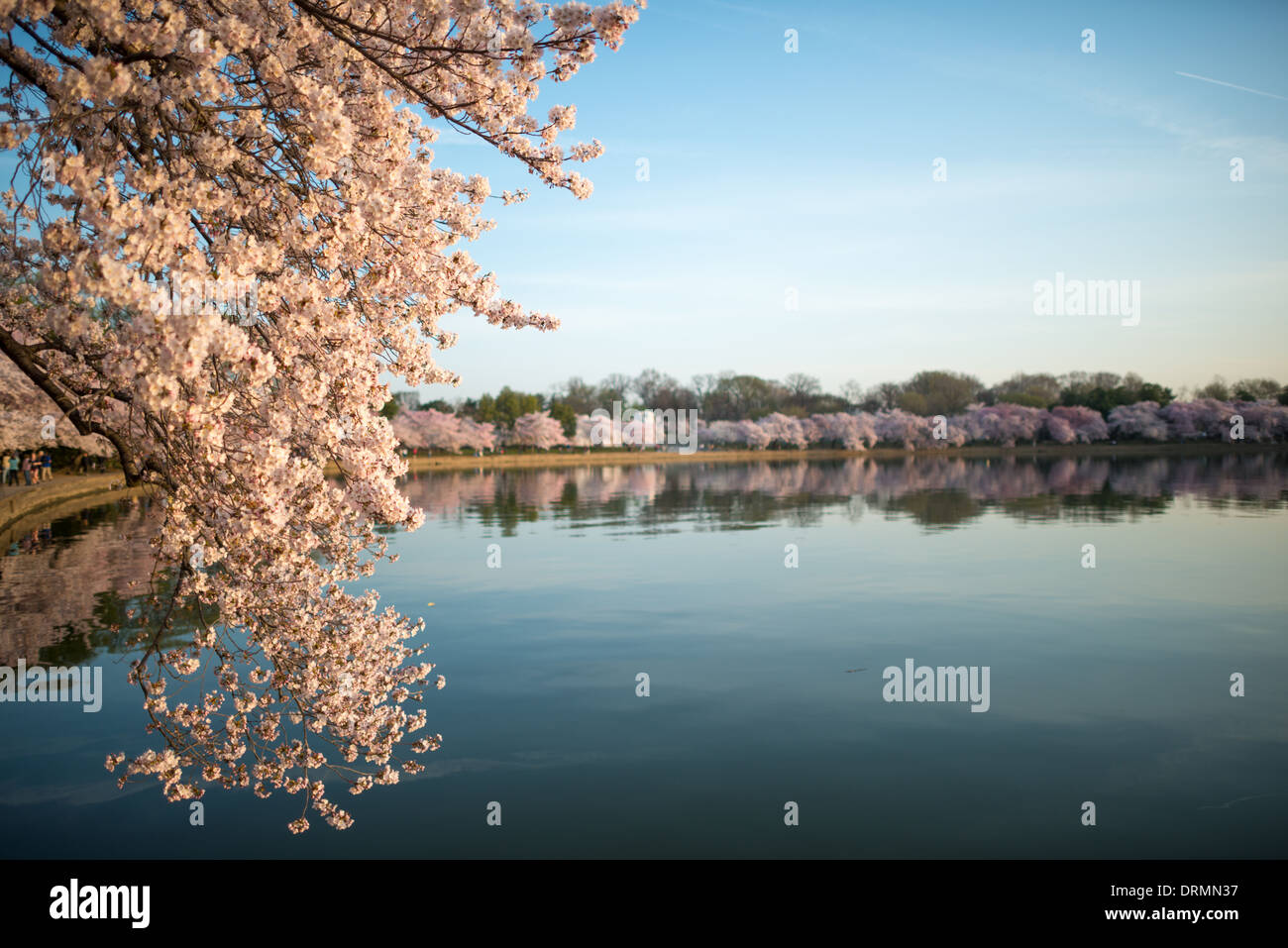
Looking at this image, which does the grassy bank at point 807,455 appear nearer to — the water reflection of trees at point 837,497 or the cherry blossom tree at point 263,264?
the water reflection of trees at point 837,497

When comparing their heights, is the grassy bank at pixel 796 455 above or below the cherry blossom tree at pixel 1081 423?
below

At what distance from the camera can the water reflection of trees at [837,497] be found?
3197cm

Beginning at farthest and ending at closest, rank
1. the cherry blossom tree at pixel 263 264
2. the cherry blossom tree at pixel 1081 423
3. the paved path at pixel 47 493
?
the cherry blossom tree at pixel 1081 423 < the paved path at pixel 47 493 < the cherry blossom tree at pixel 263 264

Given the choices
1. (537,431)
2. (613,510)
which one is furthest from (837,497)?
(537,431)

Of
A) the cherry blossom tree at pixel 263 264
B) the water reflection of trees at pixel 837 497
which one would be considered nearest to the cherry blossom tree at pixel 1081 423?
the water reflection of trees at pixel 837 497

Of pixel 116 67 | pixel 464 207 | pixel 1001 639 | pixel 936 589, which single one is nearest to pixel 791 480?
pixel 936 589

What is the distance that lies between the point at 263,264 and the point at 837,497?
38620 mm

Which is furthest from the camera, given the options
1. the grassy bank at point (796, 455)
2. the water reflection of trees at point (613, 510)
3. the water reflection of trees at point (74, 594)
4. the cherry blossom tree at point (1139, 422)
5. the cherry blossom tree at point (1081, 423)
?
the cherry blossom tree at point (1081, 423)

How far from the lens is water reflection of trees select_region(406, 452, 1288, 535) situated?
105ft

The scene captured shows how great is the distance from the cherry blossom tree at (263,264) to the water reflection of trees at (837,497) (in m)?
20.7

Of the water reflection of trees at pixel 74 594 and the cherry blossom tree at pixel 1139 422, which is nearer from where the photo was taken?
the water reflection of trees at pixel 74 594

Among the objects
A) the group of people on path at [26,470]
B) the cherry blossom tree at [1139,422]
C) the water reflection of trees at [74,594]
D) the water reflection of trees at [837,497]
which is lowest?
the water reflection of trees at [74,594]

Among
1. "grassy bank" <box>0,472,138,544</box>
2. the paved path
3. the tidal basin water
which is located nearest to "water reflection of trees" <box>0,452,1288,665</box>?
the tidal basin water

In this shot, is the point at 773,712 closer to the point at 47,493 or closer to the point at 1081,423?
the point at 47,493
